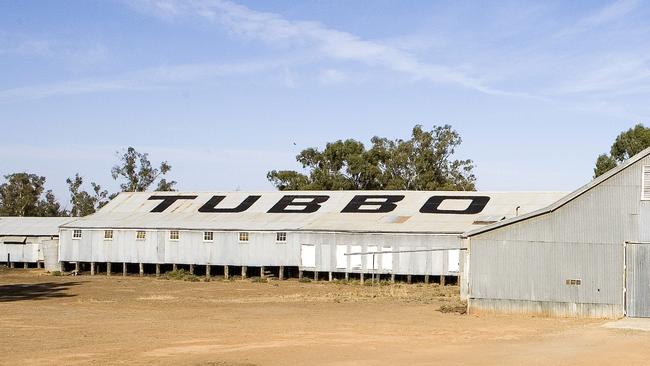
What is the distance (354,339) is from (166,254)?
3963cm

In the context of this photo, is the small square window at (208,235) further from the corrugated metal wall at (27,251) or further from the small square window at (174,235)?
the corrugated metal wall at (27,251)

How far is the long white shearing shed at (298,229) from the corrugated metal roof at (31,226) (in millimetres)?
7575

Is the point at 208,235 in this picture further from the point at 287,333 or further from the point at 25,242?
the point at 287,333

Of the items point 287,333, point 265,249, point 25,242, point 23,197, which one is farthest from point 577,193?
point 23,197

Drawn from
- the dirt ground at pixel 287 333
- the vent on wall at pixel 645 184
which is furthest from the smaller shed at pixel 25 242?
the vent on wall at pixel 645 184

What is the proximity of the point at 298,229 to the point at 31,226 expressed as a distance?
30.4 meters

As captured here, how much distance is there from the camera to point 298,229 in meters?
62.0

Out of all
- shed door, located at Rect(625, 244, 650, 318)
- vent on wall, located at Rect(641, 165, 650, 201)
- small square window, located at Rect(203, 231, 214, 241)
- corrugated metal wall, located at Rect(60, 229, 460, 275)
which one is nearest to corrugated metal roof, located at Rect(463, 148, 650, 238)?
vent on wall, located at Rect(641, 165, 650, 201)

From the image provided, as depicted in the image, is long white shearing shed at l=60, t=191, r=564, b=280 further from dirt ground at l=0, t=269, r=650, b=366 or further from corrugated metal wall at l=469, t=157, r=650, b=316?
corrugated metal wall at l=469, t=157, r=650, b=316

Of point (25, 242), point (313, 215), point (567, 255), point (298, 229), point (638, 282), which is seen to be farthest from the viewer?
point (25, 242)

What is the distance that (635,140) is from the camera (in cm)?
9869

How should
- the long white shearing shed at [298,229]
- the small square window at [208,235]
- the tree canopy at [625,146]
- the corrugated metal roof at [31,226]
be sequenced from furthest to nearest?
the tree canopy at [625,146] → the corrugated metal roof at [31,226] → the small square window at [208,235] → the long white shearing shed at [298,229]

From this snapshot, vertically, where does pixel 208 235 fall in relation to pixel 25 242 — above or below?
above

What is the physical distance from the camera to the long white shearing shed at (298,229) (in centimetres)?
5856
